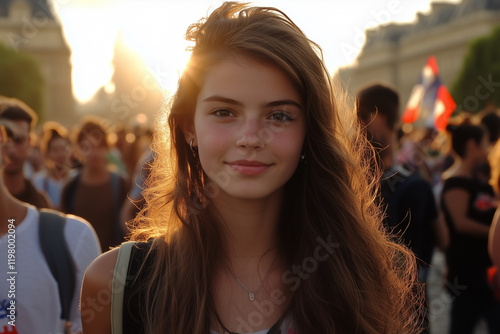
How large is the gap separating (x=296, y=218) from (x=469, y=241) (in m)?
3.27

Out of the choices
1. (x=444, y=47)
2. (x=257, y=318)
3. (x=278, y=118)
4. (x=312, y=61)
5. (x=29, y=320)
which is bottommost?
(x=29, y=320)

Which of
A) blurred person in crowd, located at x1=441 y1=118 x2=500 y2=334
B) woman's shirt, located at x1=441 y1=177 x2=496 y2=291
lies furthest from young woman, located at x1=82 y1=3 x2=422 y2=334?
woman's shirt, located at x1=441 y1=177 x2=496 y2=291

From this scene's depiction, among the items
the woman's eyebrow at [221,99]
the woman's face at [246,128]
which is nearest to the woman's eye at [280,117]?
the woman's face at [246,128]

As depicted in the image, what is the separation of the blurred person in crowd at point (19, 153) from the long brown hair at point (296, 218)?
1.72 metres

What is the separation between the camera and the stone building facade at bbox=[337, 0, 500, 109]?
249 feet

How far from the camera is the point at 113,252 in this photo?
6.63 ft

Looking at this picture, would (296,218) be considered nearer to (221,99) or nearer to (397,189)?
(221,99)

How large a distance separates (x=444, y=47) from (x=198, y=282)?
276 feet

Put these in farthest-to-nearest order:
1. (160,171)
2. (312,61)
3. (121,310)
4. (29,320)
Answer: (29,320)
(160,171)
(312,61)
(121,310)

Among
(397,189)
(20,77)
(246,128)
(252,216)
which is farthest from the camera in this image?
(20,77)

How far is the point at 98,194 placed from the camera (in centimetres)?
614

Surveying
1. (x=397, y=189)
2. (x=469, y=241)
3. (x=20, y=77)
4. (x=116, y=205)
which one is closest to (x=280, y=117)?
(x=397, y=189)

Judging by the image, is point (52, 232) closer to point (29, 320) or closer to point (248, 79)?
point (29, 320)

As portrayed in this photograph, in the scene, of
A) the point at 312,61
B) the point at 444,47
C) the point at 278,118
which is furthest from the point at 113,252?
the point at 444,47
